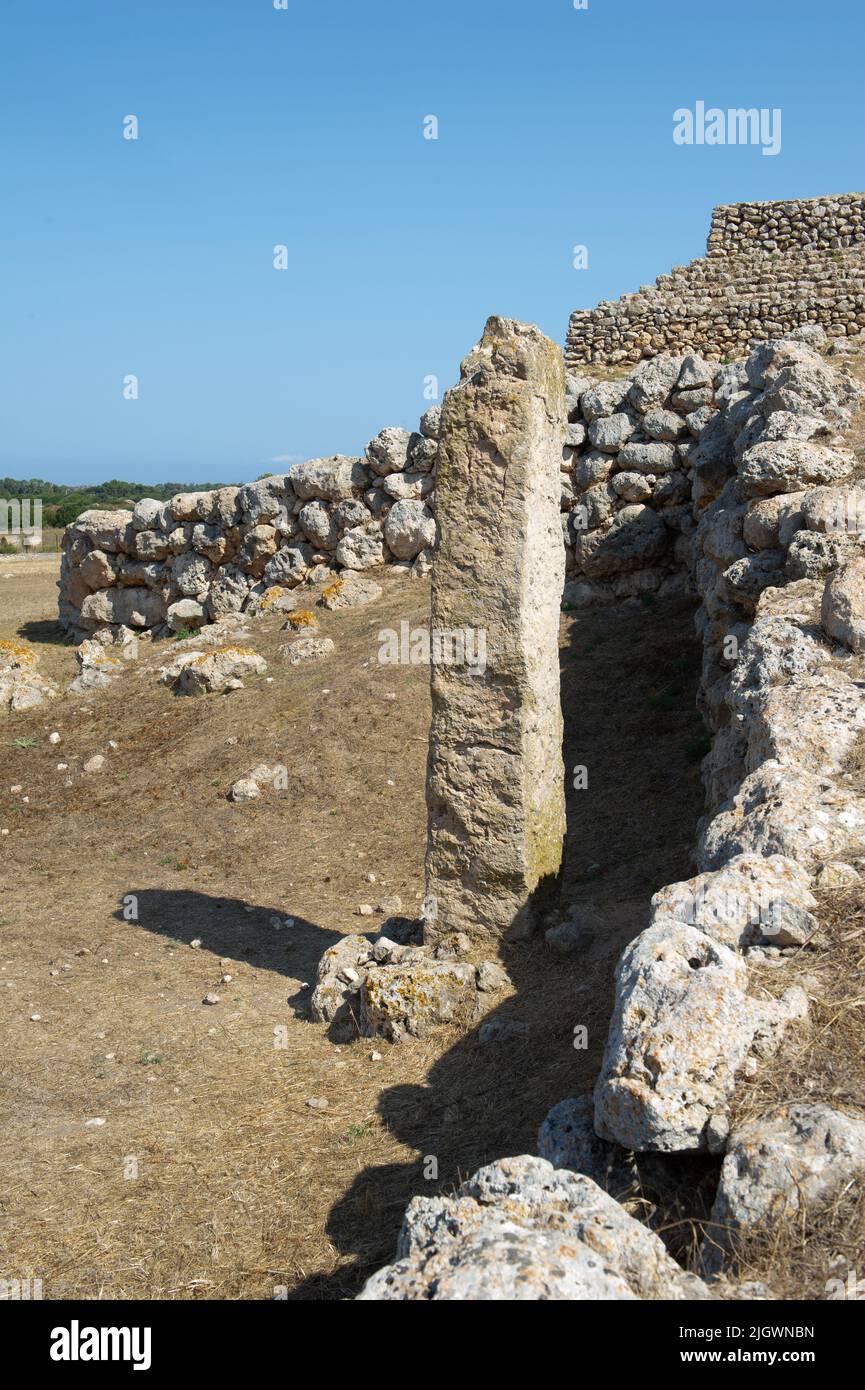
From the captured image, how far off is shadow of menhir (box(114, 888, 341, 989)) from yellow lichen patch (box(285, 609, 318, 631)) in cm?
589

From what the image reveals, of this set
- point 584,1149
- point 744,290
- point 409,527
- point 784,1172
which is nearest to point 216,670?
point 409,527

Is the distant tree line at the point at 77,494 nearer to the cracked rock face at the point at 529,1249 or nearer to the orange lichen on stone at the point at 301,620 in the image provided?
the orange lichen on stone at the point at 301,620

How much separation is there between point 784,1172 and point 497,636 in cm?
391

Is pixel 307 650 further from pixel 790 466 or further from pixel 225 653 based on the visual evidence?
pixel 790 466

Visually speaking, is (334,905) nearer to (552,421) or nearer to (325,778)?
(325,778)

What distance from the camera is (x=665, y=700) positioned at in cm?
1105

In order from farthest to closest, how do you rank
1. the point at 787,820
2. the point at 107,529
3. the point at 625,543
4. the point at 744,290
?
the point at 744,290, the point at 107,529, the point at 625,543, the point at 787,820

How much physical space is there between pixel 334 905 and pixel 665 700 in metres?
4.13

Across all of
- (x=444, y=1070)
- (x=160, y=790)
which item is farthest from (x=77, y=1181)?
(x=160, y=790)

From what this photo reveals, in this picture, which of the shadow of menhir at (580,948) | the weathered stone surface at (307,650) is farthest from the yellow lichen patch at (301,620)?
the shadow of menhir at (580,948)

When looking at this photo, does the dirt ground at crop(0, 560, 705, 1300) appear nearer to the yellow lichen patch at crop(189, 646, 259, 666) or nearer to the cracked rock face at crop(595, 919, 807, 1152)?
the yellow lichen patch at crop(189, 646, 259, 666)

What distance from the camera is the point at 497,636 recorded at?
21.4 ft

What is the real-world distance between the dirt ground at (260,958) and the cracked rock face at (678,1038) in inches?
54.7

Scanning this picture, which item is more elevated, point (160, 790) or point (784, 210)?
point (784, 210)
